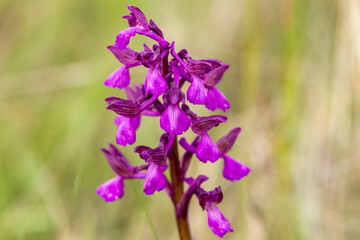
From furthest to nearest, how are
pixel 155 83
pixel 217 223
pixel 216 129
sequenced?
pixel 216 129 → pixel 217 223 → pixel 155 83

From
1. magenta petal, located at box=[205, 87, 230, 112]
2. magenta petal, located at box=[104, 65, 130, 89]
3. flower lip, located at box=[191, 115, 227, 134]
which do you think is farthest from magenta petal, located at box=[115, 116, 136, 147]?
magenta petal, located at box=[205, 87, 230, 112]

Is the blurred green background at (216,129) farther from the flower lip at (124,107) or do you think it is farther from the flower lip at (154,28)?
the flower lip at (154,28)

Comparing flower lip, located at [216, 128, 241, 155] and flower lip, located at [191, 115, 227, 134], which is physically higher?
flower lip, located at [191, 115, 227, 134]

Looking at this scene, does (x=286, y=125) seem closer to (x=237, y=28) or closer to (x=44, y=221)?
(x=44, y=221)

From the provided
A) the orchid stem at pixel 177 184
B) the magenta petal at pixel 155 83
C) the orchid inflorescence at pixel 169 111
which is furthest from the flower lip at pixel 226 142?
the magenta petal at pixel 155 83

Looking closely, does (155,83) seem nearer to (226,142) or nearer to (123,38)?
(123,38)

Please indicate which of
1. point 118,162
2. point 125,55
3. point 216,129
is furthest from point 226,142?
point 216,129

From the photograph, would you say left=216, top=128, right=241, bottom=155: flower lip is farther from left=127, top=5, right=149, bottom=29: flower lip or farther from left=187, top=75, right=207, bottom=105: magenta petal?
left=127, top=5, right=149, bottom=29: flower lip
